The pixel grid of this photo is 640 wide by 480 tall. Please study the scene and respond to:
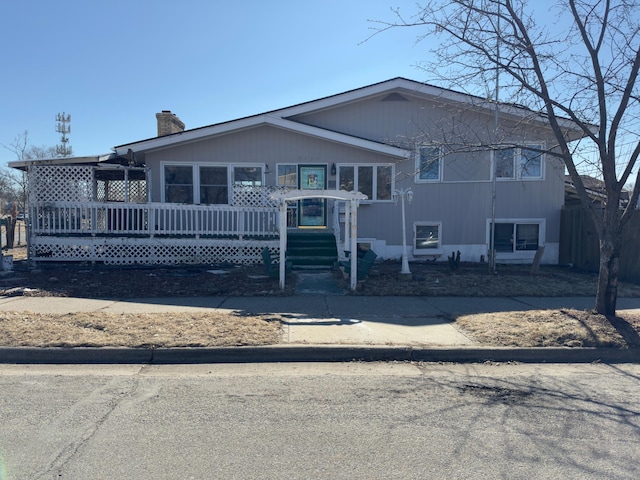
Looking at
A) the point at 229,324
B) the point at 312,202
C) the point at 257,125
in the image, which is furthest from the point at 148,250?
the point at 229,324

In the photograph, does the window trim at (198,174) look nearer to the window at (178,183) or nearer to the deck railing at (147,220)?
the window at (178,183)

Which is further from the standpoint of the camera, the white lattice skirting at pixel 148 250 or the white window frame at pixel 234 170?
the white window frame at pixel 234 170

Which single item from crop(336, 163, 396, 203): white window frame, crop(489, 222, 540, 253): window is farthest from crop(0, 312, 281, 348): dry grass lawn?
crop(489, 222, 540, 253): window

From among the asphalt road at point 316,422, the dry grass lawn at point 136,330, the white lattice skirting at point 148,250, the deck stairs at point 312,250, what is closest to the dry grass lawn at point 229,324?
the dry grass lawn at point 136,330

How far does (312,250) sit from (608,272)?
7187mm

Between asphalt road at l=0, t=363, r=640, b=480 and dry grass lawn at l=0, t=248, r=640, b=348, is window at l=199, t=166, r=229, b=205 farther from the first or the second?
asphalt road at l=0, t=363, r=640, b=480

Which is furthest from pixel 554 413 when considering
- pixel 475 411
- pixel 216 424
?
pixel 216 424

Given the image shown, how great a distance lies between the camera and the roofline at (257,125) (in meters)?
13.0

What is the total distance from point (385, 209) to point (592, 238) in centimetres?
589

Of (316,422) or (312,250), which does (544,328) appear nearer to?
(316,422)

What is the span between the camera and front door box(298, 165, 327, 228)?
13.9 meters

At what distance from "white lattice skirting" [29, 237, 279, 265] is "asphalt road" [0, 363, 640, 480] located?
7152 mm

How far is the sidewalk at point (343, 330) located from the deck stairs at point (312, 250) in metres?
2.83

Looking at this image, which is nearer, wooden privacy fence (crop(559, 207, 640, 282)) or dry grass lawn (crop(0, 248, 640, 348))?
dry grass lawn (crop(0, 248, 640, 348))
